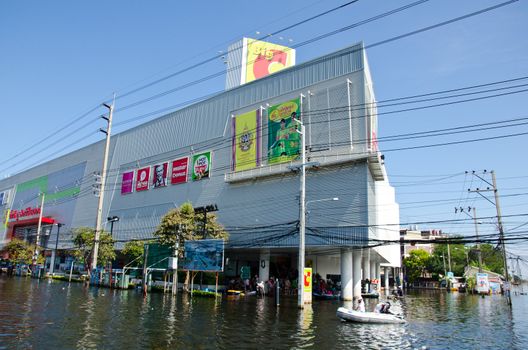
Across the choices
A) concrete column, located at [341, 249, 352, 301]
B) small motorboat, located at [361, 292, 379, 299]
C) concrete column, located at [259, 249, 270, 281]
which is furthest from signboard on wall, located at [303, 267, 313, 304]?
small motorboat, located at [361, 292, 379, 299]

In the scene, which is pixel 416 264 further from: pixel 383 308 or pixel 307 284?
pixel 383 308

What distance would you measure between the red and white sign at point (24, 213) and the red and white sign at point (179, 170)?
4206cm

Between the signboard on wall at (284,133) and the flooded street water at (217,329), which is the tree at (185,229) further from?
the flooded street water at (217,329)

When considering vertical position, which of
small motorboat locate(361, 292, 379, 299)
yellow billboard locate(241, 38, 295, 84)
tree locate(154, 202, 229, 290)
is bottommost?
small motorboat locate(361, 292, 379, 299)

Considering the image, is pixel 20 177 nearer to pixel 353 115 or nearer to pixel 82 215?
pixel 82 215

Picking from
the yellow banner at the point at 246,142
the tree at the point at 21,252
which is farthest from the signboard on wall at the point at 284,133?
the tree at the point at 21,252

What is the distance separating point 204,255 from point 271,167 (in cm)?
1262

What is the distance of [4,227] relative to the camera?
94375 mm

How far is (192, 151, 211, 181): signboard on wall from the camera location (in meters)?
52.6

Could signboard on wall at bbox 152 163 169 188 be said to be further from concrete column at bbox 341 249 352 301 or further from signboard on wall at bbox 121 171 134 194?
concrete column at bbox 341 249 352 301

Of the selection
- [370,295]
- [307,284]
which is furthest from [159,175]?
[307,284]

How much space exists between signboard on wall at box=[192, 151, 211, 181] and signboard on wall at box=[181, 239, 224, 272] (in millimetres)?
15776

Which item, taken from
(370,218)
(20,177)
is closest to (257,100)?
(370,218)

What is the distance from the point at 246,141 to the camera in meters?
48.2
